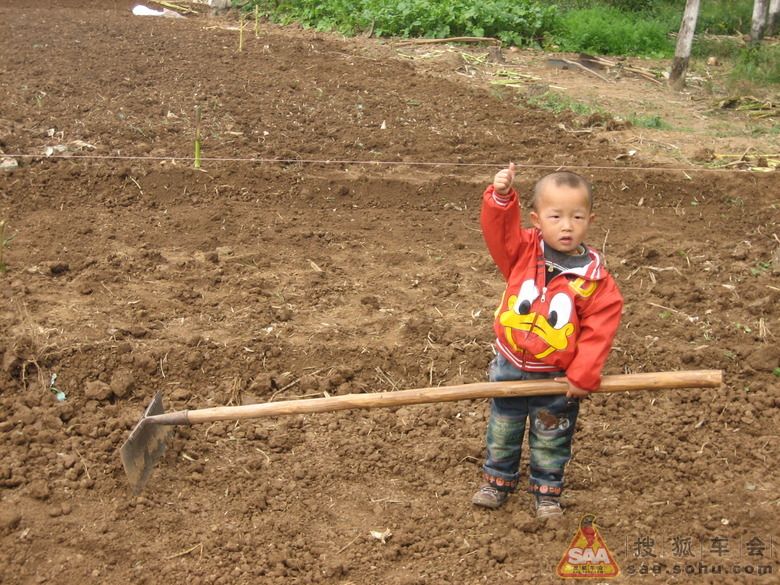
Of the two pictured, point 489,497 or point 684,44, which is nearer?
point 489,497

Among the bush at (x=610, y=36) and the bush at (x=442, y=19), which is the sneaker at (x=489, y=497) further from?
the bush at (x=610, y=36)

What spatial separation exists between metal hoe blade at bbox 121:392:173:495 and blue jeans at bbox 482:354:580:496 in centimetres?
152

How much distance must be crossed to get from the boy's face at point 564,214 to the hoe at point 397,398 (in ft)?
1.84

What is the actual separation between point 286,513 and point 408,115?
5.40m

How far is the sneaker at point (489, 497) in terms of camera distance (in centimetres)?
342

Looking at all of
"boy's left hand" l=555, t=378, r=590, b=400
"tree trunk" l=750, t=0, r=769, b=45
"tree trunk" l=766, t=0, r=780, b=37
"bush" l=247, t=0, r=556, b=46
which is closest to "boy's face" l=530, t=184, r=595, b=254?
"boy's left hand" l=555, t=378, r=590, b=400

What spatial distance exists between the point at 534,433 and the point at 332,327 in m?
1.79

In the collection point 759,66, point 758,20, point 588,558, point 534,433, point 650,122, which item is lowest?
point 588,558

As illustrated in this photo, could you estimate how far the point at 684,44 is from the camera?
31.1ft

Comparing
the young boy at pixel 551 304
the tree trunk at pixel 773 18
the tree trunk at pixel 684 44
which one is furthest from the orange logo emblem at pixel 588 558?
the tree trunk at pixel 773 18

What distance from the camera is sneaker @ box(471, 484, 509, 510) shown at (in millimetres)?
3424

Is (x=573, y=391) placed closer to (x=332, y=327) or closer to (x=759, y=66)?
(x=332, y=327)

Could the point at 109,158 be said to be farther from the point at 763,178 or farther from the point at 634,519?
the point at 763,178

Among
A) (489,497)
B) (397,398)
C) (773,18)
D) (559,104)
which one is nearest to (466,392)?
(397,398)
